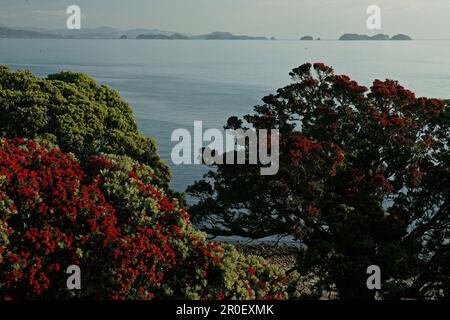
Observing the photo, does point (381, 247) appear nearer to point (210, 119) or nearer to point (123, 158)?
point (123, 158)

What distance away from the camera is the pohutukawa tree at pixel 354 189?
55.0 feet

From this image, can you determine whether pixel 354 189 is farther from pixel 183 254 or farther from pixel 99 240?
pixel 99 240

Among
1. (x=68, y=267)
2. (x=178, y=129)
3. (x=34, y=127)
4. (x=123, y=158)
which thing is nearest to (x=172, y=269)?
(x=68, y=267)

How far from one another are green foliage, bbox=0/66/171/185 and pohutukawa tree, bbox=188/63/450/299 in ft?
12.0

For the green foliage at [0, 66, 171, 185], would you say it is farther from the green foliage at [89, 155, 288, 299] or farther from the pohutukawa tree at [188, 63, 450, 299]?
the green foliage at [89, 155, 288, 299]

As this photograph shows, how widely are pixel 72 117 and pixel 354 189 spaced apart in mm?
11023

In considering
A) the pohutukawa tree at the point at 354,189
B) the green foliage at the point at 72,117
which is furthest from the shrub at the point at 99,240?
the green foliage at the point at 72,117

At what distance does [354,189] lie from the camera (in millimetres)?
17984

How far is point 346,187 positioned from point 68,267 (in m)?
9.96

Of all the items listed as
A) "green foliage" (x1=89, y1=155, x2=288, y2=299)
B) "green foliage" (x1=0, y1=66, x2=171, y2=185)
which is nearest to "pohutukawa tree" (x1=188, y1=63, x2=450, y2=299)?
"green foliage" (x1=89, y1=155, x2=288, y2=299)

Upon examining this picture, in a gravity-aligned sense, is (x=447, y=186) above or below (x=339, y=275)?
above

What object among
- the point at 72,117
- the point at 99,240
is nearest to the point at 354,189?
the point at 99,240

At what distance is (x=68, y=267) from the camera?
12.1m

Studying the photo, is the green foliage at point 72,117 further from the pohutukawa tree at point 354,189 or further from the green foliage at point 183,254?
the green foliage at point 183,254
